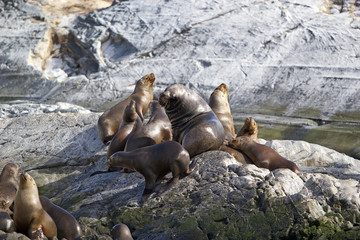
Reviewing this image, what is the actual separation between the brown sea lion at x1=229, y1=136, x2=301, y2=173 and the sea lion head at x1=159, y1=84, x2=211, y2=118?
643 millimetres

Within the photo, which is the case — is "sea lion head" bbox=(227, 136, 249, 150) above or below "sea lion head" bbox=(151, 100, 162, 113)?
below

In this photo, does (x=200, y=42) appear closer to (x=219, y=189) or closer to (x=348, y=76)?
(x=348, y=76)

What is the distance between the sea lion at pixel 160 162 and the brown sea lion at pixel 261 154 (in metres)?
1.22

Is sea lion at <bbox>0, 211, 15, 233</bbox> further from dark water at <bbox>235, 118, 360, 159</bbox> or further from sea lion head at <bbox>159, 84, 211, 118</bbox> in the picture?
dark water at <bbox>235, 118, 360, 159</bbox>

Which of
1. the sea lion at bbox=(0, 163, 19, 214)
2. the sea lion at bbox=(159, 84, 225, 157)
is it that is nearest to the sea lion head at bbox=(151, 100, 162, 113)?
the sea lion at bbox=(159, 84, 225, 157)

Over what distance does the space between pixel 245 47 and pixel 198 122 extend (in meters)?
6.48

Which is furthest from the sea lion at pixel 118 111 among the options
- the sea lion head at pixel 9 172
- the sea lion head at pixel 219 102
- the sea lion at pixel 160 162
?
the sea lion at pixel 160 162

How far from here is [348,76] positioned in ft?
42.5

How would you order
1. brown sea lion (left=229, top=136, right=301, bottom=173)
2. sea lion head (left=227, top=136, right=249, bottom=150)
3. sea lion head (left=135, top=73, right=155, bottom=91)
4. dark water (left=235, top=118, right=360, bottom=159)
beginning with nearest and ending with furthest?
brown sea lion (left=229, top=136, right=301, bottom=173) → sea lion head (left=227, top=136, right=249, bottom=150) → dark water (left=235, top=118, right=360, bottom=159) → sea lion head (left=135, top=73, right=155, bottom=91)

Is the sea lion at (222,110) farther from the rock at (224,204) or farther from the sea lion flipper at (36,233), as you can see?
the sea lion flipper at (36,233)

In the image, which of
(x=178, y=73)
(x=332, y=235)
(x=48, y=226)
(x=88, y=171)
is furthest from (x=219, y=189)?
(x=178, y=73)

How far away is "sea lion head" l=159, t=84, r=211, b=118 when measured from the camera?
8.25 meters

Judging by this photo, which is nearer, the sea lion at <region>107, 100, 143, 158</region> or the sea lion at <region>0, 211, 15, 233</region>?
the sea lion at <region>0, 211, 15, 233</region>

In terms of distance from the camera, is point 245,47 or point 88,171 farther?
point 245,47
